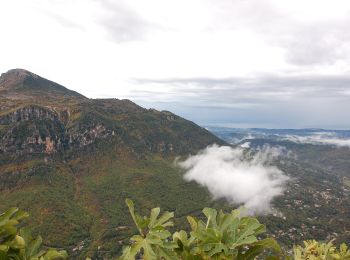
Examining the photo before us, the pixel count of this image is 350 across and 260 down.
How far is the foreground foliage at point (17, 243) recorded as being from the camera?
17.7ft

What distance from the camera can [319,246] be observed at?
958cm

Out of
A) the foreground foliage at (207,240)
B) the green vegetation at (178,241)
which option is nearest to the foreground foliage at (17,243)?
the green vegetation at (178,241)

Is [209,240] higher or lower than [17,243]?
higher

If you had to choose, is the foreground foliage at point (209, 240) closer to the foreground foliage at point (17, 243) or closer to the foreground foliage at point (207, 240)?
the foreground foliage at point (207, 240)

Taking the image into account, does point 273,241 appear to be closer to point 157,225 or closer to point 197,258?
point 197,258

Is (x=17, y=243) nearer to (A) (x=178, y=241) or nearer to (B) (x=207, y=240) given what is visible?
(A) (x=178, y=241)

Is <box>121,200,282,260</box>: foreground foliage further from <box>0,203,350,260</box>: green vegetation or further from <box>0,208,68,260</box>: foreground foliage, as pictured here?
<box>0,208,68,260</box>: foreground foliage

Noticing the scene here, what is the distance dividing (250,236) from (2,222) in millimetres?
3682

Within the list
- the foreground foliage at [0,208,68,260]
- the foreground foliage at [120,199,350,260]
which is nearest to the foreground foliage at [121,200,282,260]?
the foreground foliage at [120,199,350,260]

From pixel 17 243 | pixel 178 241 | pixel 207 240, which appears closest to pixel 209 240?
pixel 207 240

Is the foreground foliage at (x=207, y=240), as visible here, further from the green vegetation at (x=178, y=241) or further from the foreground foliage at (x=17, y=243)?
the foreground foliage at (x=17, y=243)

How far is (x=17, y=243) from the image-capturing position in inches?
215

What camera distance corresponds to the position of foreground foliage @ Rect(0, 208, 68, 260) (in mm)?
5398

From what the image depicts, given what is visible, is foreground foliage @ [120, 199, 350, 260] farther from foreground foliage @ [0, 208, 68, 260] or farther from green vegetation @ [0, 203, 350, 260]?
foreground foliage @ [0, 208, 68, 260]
